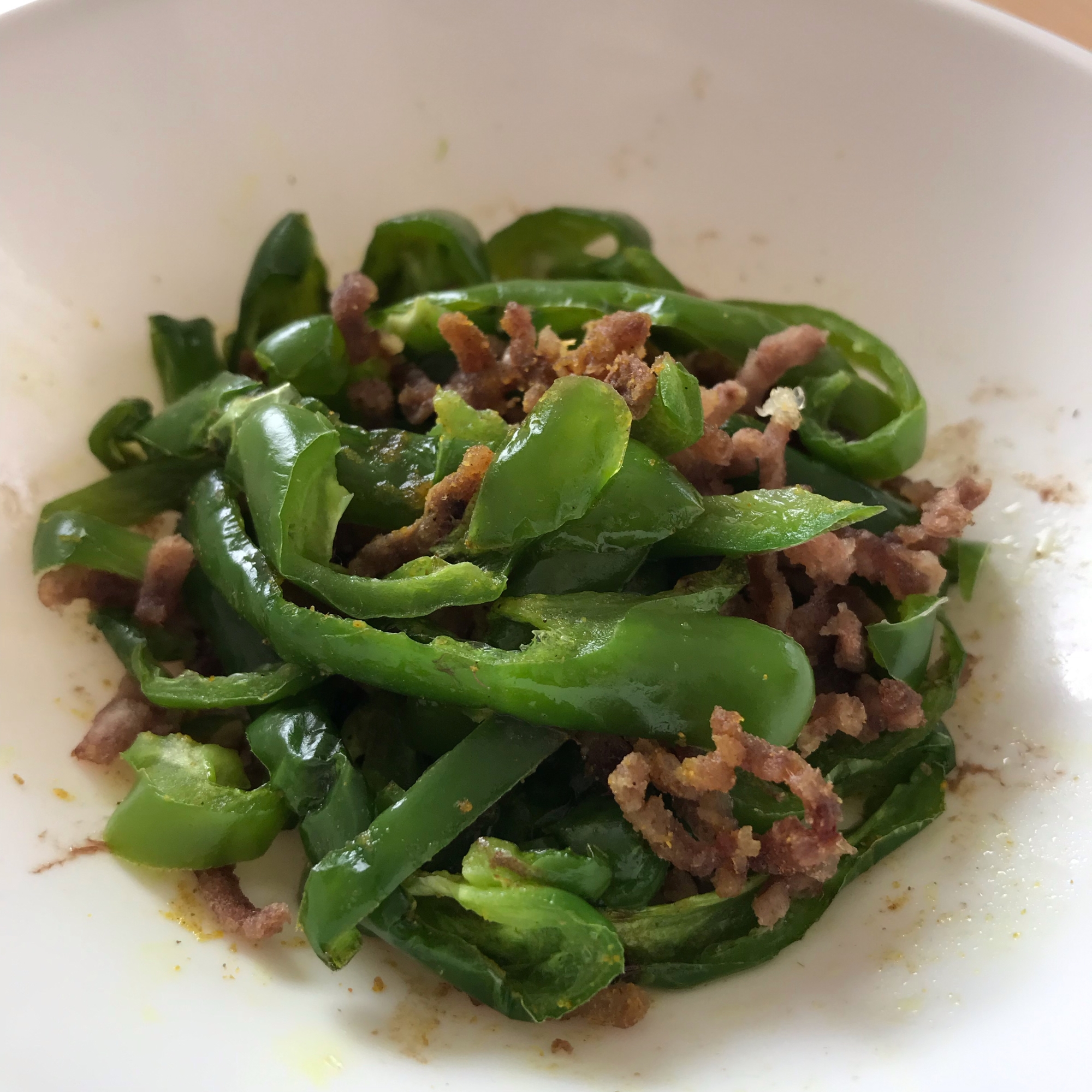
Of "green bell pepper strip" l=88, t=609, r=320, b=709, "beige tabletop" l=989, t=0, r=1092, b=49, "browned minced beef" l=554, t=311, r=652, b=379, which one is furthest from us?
"beige tabletop" l=989, t=0, r=1092, b=49

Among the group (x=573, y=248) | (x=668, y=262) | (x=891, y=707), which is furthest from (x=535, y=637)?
(x=668, y=262)

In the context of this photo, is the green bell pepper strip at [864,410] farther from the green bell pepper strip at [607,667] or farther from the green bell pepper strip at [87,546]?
the green bell pepper strip at [87,546]

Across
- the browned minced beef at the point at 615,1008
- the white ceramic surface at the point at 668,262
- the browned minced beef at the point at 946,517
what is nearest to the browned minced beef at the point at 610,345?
the browned minced beef at the point at 946,517

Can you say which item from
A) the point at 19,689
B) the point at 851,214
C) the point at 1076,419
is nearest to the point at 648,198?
the point at 851,214

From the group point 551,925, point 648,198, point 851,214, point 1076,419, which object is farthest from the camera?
point 648,198

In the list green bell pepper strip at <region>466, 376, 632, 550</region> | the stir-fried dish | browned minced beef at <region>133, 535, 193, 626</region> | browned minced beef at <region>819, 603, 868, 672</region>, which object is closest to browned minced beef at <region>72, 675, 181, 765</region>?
the stir-fried dish

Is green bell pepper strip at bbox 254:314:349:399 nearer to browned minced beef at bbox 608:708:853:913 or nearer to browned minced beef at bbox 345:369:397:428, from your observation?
browned minced beef at bbox 345:369:397:428

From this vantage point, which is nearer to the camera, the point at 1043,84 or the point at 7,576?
the point at 7,576

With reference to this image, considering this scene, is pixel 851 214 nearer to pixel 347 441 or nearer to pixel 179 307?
pixel 347 441
